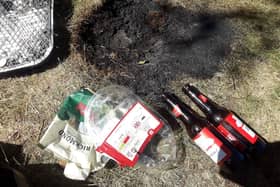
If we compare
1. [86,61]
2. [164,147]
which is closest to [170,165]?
A: [164,147]

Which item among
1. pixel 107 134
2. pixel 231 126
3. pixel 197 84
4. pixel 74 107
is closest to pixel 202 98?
pixel 197 84

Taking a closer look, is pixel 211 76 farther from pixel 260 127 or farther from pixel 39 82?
pixel 39 82

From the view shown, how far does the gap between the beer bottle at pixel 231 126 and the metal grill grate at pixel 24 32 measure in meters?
1.07

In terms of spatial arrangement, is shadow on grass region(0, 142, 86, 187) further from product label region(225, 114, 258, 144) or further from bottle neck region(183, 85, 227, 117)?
product label region(225, 114, 258, 144)

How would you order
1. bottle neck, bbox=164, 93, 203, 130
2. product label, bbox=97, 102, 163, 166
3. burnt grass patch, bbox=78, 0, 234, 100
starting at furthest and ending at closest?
burnt grass patch, bbox=78, 0, 234, 100, bottle neck, bbox=164, 93, 203, 130, product label, bbox=97, 102, 163, 166

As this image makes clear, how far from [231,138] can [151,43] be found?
0.89 m

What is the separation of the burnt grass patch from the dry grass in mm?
66

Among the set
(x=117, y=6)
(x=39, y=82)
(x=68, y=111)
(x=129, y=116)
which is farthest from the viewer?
(x=117, y=6)

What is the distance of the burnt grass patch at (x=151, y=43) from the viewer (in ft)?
8.89

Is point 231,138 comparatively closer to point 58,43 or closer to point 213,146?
point 213,146

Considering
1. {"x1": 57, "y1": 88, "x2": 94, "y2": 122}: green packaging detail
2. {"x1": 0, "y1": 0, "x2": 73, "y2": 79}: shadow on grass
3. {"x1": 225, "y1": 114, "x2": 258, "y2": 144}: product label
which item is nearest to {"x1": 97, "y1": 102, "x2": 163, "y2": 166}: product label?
{"x1": 57, "y1": 88, "x2": 94, "y2": 122}: green packaging detail

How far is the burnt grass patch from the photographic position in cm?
271

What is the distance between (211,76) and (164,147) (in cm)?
61

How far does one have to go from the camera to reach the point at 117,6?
2893 mm
